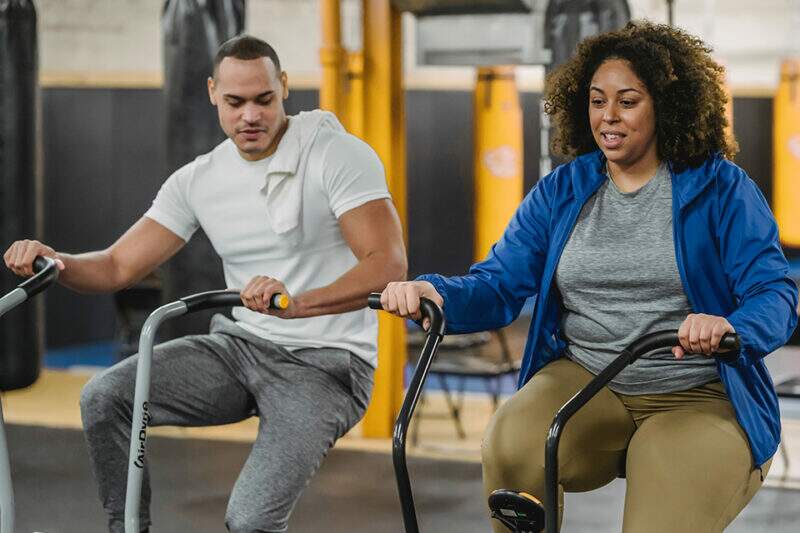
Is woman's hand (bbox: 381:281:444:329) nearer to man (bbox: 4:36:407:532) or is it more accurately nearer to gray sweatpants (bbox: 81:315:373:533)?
man (bbox: 4:36:407:532)

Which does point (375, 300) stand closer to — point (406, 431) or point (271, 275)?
point (406, 431)

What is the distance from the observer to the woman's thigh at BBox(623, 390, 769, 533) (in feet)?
6.45

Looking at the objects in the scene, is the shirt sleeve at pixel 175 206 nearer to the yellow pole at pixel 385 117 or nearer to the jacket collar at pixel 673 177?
the jacket collar at pixel 673 177

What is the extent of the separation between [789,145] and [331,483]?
3950 millimetres

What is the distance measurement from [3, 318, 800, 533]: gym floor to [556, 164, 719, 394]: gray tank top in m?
1.86

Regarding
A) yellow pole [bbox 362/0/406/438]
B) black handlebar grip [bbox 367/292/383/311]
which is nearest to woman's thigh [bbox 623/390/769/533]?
black handlebar grip [bbox 367/292/383/311]

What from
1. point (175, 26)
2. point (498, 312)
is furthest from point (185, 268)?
point (498, 312)

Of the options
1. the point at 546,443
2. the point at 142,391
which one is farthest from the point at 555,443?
the point at 142,391

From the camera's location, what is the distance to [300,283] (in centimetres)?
261

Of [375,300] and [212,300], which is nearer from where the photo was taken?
[375,300]

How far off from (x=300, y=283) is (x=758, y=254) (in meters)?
1.00

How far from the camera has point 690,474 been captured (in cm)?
197

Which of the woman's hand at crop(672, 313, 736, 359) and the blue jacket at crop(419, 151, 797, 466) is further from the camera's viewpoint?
the blue jacket at crop(419, 151, 797, 466)

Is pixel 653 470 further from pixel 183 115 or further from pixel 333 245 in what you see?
pixel 183 115
